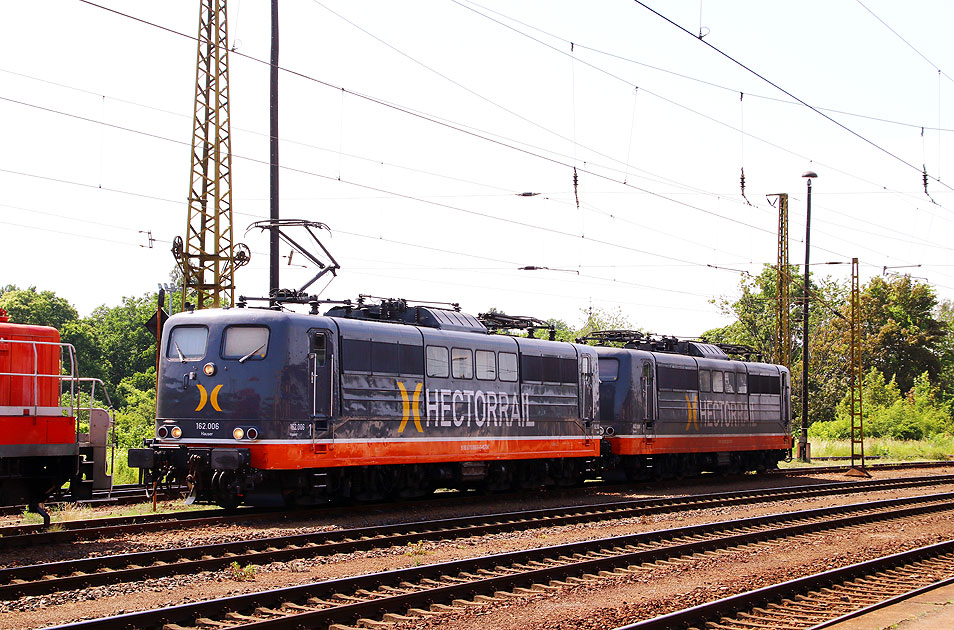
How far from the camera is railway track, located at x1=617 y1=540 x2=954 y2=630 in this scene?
967cm

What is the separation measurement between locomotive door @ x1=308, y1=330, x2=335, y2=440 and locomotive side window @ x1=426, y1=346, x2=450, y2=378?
2650 millimetres

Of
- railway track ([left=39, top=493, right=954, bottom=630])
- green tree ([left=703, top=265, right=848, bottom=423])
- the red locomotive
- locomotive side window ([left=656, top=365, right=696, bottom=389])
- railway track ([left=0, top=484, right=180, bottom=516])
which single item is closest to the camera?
railway track ([left=39, top=493, right=954, bottom=630])

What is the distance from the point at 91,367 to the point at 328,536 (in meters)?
72.9

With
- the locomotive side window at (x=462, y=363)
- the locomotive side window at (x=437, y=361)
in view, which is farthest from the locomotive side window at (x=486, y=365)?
the locomotive side window at (x=437, y=361)

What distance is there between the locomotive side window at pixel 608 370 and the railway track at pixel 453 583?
9096 millimetres

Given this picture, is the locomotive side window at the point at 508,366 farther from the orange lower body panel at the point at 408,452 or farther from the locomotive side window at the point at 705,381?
the locomotive side window at the point at 705,381

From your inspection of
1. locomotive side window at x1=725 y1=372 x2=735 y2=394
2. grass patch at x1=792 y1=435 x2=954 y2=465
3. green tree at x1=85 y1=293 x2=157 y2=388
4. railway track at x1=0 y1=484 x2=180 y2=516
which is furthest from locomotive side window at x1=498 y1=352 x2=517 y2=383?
green tree at x1=85 y1=293 x2=157 y2=388

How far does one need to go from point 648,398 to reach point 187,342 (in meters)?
13.1

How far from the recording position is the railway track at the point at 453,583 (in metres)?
8.88

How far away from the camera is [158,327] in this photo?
1862 cm

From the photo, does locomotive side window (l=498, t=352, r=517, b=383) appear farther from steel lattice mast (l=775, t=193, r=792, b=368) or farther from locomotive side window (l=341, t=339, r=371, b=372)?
steel lattice mast (l=775, t=193, r=792, b=368)

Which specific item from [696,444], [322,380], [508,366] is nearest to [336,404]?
[322,380]

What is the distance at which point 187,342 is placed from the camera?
56.0ft

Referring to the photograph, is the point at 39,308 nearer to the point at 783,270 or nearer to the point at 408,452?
the point at 783,270
